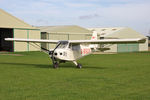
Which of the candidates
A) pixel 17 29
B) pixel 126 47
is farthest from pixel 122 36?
pixel 17 29

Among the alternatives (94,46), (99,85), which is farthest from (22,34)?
(99,85)

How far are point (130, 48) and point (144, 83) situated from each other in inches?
1892

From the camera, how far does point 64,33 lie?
166 feet

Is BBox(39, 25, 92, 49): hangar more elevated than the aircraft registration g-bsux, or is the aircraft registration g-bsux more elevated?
BBox(39, 25, 92, 49): hangar

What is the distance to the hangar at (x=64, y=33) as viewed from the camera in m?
48.2

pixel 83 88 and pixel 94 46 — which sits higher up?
pixel 94 46

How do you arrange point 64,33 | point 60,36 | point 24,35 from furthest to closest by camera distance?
point 64,33 → point 60,36 → point 24,35

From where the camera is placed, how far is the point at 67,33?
51312mm

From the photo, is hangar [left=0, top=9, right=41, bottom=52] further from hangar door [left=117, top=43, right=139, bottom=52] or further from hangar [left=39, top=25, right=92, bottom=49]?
hangar door [left=117, top=43, right=139, bottom=52]

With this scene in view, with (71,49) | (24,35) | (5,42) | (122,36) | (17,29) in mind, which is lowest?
(71,49)

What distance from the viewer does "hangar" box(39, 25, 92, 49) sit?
48.2 metres

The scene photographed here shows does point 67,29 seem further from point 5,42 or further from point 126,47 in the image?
point 126,47

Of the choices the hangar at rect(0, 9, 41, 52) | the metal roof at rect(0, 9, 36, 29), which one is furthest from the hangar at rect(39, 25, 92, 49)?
the metal roof at rect(0, 9, 36, 29)

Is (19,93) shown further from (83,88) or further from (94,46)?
(94,46)
